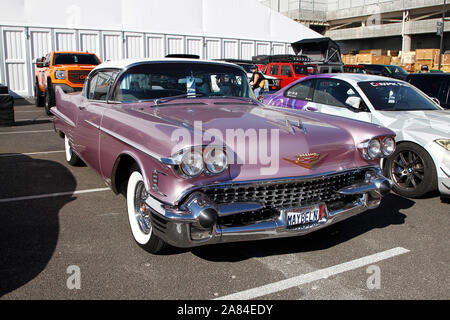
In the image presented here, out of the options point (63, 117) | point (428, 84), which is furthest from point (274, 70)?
point (63, 117)

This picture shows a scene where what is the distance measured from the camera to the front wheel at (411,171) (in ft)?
15.5

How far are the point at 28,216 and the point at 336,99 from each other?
174 inches

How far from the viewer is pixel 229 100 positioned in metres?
4.30

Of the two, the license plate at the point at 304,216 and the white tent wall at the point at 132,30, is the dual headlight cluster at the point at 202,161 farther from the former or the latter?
the white tent wall at the point at 132,30

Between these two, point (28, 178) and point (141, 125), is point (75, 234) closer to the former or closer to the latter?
point (141, 125)

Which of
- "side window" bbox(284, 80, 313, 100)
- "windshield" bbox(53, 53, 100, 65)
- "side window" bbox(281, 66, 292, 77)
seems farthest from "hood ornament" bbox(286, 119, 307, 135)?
"side window" bbox(281, 66, 292, 77)

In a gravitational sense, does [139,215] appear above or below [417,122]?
below

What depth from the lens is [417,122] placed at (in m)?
5.06

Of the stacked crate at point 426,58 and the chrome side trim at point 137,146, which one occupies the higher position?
the stacked crate at point 426,58

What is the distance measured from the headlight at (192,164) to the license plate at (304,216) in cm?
74

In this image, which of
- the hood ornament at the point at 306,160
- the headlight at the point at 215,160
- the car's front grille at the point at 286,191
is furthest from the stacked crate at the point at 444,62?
the headlight at the point at 215,160

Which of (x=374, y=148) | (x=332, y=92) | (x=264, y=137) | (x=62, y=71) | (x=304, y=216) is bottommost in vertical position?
(x=304, y=216)

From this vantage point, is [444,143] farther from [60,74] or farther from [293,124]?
[60,74]

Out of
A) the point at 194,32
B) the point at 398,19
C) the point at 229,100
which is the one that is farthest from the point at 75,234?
the point at 398,19
